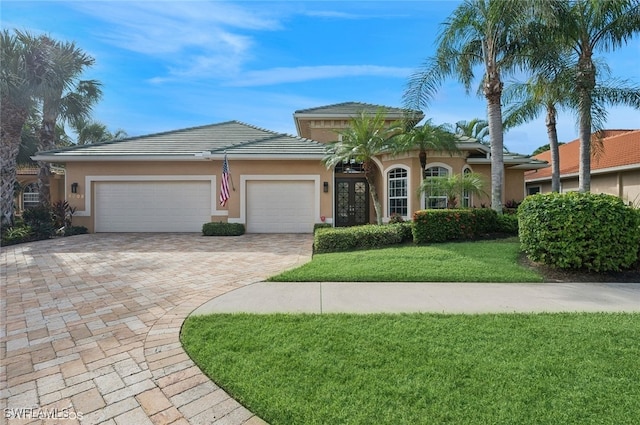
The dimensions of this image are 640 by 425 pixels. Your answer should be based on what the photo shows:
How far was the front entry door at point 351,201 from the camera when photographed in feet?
49.5

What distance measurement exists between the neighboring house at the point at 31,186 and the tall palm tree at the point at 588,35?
93.2 ft

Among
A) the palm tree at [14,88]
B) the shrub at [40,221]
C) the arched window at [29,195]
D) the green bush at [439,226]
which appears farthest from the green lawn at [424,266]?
the arched window at [29,195]

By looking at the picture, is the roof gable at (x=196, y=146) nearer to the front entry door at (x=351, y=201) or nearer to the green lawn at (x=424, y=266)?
the front entry door at (x=351, y=201)

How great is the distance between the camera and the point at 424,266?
6.71 meters

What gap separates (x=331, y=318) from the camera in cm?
411

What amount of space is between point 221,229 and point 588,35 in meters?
15.5

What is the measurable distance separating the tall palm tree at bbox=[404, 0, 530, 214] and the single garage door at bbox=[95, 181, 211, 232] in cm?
1029

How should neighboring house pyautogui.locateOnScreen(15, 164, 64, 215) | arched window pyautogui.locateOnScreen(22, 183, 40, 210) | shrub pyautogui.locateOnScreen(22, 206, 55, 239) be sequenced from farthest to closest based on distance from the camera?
arched window pyautogui.locateOnScreen(22, 183, 40, 210) < neighboring house pyautogui.locateOnScreen(15, 164, 64, 215) < shrub pyautogui.locateOnScreen(22, 206, 55, 239)

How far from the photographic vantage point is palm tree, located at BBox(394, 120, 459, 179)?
11.7 metres

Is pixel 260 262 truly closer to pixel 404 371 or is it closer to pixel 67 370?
pixel 67 370

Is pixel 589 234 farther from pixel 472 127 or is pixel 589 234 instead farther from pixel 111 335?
pixel 472 127

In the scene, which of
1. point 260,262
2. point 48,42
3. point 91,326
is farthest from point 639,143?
point 48,42

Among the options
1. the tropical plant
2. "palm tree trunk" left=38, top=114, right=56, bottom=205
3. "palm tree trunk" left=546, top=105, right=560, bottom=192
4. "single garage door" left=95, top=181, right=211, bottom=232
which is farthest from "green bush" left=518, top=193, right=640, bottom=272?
"palm tree trunk" left=38, top=114, right=56, bottom=205

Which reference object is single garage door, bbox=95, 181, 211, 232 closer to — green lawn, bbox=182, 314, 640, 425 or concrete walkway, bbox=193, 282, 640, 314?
concrete walkway, bbox=193, 282, 640, 314
